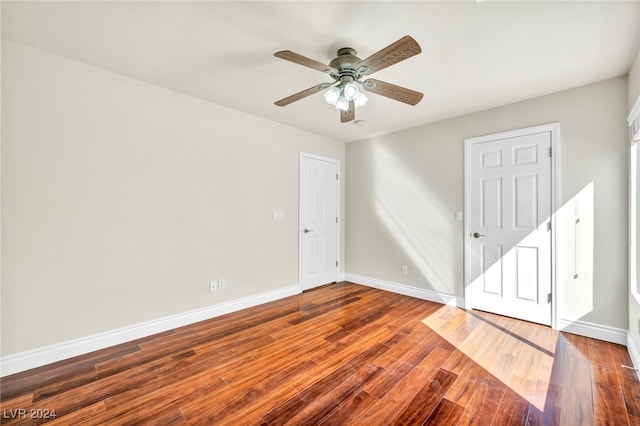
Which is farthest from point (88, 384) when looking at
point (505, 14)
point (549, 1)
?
point (549, 1)

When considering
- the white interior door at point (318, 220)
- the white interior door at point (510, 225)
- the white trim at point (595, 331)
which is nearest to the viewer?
the white trim at point (595, 331)

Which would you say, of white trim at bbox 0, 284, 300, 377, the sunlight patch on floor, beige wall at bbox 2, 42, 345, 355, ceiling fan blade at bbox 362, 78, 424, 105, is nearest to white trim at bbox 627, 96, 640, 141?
ceiling fan blade at bbox 362, 78, 424, 105

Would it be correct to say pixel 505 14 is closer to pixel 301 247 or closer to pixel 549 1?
pixel 549 1

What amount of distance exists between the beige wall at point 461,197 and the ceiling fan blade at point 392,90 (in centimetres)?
181

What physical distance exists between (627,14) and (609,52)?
0.54m

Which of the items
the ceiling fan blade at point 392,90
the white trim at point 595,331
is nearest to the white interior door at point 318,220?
the ceiling fan blade at point 392,90

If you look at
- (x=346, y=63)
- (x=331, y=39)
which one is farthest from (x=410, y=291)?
(x=331, y=39)

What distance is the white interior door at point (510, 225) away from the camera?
2986mm

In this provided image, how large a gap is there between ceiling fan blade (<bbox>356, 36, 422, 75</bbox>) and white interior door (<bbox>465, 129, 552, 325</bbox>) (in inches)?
88.7

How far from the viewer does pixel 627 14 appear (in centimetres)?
177

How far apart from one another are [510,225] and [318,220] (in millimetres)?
2668

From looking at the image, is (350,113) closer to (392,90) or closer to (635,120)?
(392,90)

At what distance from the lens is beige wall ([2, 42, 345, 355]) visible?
2.15 m

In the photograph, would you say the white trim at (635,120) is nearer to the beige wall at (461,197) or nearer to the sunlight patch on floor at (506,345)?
the beige wall at (461,197)
